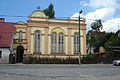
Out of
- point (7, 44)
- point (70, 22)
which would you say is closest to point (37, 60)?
point (7, 44)

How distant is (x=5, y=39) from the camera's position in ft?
112

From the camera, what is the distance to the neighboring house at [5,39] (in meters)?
32.1

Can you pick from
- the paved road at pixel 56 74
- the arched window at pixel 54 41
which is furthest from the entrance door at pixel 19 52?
the paved road at pixel 56 74

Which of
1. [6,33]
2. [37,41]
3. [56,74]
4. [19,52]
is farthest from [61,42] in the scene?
[56,74]

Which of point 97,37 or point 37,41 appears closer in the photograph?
point 37,41

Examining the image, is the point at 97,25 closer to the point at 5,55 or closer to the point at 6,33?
the point at 6,33

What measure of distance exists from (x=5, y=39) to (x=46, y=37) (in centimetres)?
863

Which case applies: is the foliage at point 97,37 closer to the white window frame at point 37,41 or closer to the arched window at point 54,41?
the arched window at point 54,41

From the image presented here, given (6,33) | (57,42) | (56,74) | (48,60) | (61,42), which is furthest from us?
(61,42)

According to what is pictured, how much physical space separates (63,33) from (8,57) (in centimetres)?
1351

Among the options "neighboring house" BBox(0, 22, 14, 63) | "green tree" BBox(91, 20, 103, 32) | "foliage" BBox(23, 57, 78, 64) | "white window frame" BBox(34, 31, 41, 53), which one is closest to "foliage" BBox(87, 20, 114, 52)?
"green tree" BBox(91, 20, 103, 32)

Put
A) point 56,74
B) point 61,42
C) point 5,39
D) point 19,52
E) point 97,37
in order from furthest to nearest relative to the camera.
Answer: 1. point 97,37
2. point 61,42
3. point 19,52
4. point 5,39
5. point 56,74

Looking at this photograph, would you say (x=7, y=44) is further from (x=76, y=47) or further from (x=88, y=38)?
(x=88, y=38)

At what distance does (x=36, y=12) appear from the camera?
37906 mm
